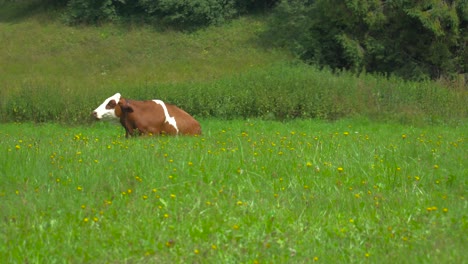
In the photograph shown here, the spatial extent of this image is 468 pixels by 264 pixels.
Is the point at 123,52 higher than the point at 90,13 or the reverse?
the reverse

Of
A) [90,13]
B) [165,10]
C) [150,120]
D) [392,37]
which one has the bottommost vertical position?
[90,13]

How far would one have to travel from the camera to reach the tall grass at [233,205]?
5855mm

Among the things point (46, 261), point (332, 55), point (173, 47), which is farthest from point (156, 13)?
point (46, 261)

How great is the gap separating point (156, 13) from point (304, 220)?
42838mm

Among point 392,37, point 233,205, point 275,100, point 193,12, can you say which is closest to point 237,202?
point 233,205

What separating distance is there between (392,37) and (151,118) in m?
21.0

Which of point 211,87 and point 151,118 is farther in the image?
point 211,87

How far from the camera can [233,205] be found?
710cm

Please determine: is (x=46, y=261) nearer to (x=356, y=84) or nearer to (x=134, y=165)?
(x=134, y=165)

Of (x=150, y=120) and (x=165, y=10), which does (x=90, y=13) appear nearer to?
(x=165, y=10)

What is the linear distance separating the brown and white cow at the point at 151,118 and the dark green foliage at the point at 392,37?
52.6 ft

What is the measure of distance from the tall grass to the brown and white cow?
5344 mm

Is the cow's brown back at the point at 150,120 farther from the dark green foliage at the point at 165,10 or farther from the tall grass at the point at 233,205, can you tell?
the dark green foliage at the point at 165,10

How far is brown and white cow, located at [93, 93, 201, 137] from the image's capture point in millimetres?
15938
